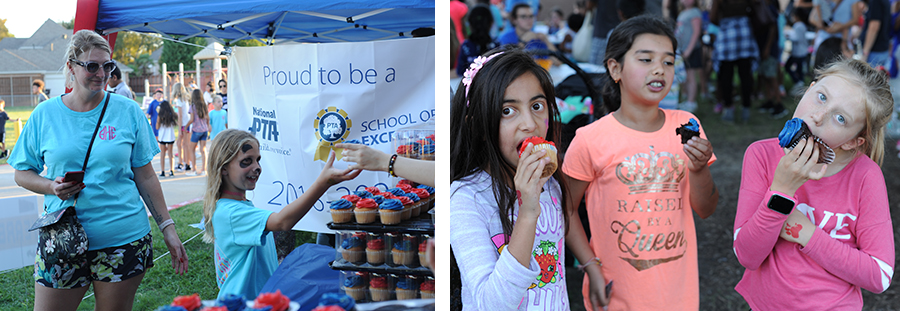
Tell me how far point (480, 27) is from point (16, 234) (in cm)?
349

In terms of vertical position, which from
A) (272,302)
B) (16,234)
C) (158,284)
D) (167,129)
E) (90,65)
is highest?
(90,65)

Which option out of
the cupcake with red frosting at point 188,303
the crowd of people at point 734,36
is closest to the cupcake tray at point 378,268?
the cupcake with red frosting at point 188,303

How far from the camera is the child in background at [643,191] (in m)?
1.97

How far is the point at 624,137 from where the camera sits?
2.03 meters

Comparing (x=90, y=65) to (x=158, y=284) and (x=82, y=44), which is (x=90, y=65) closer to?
(x=82, y=44)

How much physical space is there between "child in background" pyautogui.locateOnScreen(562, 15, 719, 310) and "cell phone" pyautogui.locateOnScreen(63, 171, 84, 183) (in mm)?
1925

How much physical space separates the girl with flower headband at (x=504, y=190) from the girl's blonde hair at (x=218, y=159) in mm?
1264

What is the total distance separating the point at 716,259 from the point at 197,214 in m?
3.81

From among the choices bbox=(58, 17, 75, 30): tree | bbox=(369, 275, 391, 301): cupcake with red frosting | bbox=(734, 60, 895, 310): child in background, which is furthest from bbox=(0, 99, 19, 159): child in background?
bbox=(734, 60, 895, 310): child in background

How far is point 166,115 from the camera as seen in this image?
14.1 ft

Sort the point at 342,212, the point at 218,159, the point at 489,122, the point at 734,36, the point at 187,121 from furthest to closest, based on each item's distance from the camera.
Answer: the point at 734,36, the point at 187,121, the point at 218,159, the point at 342,212, the point at 489,122

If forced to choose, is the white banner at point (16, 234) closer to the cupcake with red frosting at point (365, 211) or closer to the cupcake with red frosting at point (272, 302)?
the cupcake with red frosting at point (365, 211)

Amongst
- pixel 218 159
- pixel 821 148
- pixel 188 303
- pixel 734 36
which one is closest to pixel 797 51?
pixel 734 36

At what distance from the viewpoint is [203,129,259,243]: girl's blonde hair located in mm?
2475
